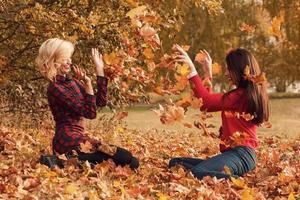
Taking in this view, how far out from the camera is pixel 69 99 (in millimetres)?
4891

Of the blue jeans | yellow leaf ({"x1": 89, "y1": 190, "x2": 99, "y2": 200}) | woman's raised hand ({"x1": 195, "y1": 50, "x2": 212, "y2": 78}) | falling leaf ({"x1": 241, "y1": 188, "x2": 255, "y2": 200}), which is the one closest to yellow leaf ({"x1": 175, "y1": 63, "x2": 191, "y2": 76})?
woman's raised hand ({"x1": 195, "y1": 50, "x2": 212, "y2": 78})

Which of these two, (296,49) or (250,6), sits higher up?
(250,6)

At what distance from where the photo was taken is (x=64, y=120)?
5.00m

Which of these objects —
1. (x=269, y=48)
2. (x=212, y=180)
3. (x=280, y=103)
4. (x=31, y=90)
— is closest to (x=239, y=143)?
(x=212, y=180)

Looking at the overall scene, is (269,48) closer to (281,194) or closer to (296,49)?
(296,49)

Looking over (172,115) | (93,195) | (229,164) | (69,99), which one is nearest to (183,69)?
(172,115)

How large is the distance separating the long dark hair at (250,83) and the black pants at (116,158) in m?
1.20

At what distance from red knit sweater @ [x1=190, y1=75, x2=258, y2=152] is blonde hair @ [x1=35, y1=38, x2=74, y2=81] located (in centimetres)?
122

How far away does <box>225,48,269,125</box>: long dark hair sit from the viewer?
5.07 metres

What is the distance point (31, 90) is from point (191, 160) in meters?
3.92

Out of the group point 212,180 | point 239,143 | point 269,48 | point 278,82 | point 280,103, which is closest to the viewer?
point 212,180

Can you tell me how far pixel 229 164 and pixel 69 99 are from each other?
5.10 feet

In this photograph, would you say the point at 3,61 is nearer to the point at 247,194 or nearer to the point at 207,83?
the point at 207,83

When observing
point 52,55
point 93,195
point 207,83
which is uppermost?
point 52,55
